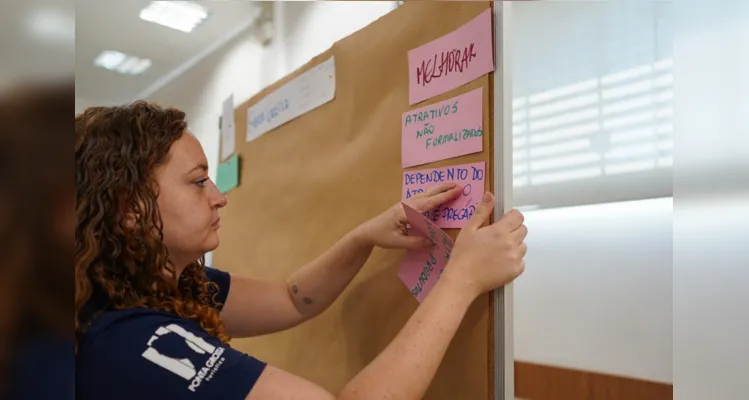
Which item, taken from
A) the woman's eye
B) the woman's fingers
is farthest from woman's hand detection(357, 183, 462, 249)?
the woman's eye

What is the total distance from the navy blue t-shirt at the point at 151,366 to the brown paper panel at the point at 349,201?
1.05 feet

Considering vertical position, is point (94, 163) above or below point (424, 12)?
below

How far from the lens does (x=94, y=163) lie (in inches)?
22.7

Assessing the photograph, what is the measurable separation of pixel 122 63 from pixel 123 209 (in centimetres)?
19

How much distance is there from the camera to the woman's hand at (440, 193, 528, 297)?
0.62 metres

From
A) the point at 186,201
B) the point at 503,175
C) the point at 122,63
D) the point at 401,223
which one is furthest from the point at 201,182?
the point at 503,175

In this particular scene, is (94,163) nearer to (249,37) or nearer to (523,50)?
(249,37)

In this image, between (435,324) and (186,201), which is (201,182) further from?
(435,324)

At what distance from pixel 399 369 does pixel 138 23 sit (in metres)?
0.50

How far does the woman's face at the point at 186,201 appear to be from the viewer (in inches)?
25.0

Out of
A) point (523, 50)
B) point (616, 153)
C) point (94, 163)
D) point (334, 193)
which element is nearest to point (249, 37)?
point (334, 193)

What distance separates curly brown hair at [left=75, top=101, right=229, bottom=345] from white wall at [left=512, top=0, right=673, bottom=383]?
0.83 metres

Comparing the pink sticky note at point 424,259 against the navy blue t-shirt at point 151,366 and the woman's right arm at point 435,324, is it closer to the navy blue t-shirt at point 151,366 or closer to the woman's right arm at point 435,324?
the woman's right arm at point 435,324

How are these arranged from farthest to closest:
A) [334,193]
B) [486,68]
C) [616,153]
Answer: [616,153] < [334,193] < [486,68]
